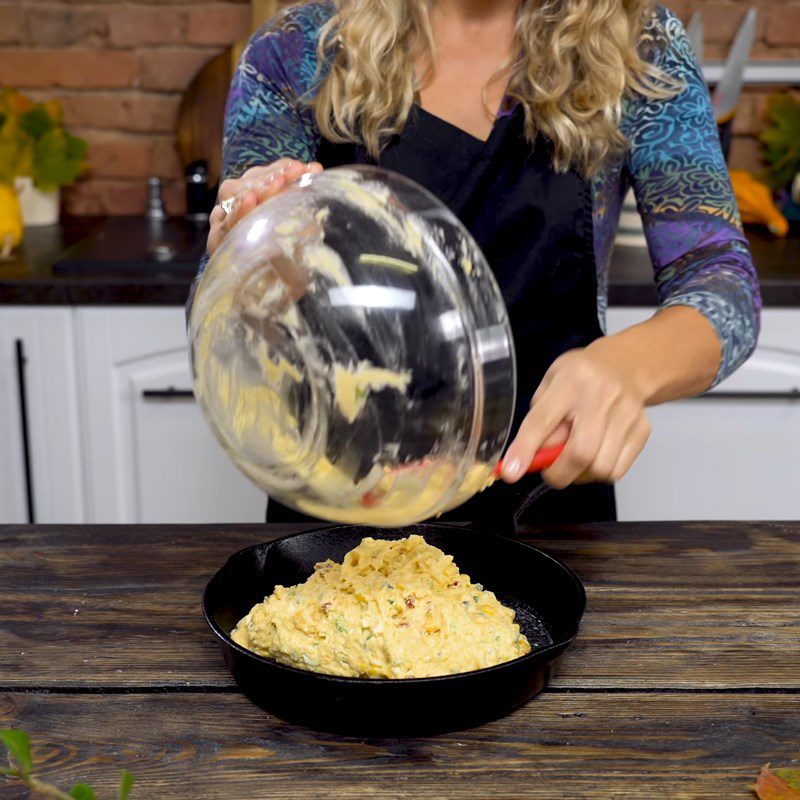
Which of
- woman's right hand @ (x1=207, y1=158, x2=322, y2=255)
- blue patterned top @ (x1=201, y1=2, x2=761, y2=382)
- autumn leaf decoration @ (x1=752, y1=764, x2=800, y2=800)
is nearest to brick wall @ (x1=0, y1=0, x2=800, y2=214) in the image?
blue patterned top @ (x1=201, y1=2, x2=761, y2=382)

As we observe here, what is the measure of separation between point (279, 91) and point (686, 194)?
534 mm

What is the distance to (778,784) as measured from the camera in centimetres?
69

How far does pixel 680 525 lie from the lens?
1.15 meters

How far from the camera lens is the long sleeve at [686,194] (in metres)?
1.21

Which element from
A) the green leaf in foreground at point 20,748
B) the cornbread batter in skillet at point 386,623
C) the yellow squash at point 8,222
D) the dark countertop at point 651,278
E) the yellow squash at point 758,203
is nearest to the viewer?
the green leaf in foreground at point 20,748

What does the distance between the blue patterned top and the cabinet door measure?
0.57 m

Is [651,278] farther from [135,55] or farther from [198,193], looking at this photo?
[135,55]

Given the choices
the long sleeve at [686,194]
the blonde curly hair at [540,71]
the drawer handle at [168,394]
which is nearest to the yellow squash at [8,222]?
the drawer handle at [168,394]

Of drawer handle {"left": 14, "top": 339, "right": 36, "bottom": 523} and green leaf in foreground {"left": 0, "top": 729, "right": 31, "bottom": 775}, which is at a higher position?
green leaf in foreground {"left": 0, "top": 729, "right": 31, "bottom": 775}

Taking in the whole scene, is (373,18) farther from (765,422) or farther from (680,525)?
(765,422)

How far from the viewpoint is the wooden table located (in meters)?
0.72

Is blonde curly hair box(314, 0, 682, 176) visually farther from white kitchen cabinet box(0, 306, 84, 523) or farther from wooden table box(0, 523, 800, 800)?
white kitchen cabinet box(0, 306, 84, 523)

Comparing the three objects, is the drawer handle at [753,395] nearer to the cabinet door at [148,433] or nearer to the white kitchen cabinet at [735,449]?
the white kitchen cabinet at [735,449]

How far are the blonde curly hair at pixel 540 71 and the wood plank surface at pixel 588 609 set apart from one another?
1.62 feet
